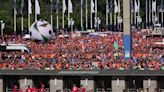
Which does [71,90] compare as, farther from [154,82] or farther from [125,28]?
[125,28]

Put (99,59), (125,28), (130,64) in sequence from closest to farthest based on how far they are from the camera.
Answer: (130,64) < (125,28) < (99,59)

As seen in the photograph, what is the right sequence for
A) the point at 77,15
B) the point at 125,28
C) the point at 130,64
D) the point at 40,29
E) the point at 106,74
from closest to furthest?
the point at 106,74, the point at 130,64, the point at 125,28, the point at 40,29, the point at 77,15

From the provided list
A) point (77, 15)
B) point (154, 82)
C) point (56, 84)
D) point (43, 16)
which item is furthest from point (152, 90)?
point (77, 15)

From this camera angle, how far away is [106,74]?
36844mm

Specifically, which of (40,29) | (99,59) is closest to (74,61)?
(99,59)

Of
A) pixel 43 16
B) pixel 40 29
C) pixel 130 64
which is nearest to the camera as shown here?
pixel 130 64

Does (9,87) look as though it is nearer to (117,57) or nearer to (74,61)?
(74,61)

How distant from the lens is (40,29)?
197 feet

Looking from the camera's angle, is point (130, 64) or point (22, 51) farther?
point (22, 51)

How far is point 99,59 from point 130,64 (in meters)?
6.98

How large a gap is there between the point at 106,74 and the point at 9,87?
233 inches

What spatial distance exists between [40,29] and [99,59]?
33.3ft

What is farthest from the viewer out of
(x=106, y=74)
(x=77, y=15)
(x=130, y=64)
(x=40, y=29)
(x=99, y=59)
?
(x=77, y=15)

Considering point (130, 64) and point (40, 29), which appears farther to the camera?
point (40, 29)
